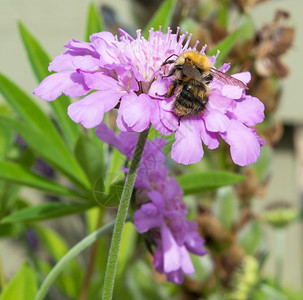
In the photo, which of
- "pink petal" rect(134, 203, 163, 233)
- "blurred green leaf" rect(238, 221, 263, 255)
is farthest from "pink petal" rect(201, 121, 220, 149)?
"blurred green leaf" rect(238, 221, 263, 255)

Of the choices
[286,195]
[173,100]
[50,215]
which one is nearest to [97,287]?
[50,215]

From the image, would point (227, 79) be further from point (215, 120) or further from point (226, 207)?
point (226, 207)

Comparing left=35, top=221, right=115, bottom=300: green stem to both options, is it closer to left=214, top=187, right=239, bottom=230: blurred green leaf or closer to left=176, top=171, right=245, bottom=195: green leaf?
left=176, top=171, right=245, bottom=195: green leaf

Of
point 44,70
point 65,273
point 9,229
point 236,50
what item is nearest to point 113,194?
point 44,70

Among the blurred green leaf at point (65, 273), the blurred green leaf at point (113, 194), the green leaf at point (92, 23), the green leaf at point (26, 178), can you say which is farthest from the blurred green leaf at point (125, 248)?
the blurred green leaf at point (113, 194)

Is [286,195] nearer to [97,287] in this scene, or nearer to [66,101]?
[97,287]

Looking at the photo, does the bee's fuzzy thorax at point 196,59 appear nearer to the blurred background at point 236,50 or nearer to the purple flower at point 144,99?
the purple flower at point 144,99
